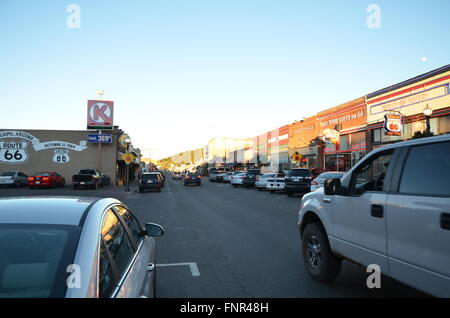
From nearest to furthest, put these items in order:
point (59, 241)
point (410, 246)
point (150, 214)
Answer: point (59, 241) < point (410, 246) < point (150, 214)

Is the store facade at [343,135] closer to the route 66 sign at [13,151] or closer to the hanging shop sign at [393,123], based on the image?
the hanging shop sign at [393,123]

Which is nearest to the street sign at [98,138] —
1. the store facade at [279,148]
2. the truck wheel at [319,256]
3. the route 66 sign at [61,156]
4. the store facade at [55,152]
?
the store facade at [55,152]

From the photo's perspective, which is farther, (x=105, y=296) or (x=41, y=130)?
(x=41, y=130)

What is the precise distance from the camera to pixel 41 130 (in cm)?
3328

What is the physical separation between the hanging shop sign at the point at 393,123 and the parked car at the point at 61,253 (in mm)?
21381

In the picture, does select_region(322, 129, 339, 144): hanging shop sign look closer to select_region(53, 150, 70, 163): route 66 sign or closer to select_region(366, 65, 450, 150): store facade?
select_region(366, 65, 450, 150): store facade

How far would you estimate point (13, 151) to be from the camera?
32969 mm

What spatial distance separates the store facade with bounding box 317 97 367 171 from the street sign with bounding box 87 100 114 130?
70.8 ft

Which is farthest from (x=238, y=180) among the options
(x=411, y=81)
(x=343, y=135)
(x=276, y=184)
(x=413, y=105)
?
(x=411, y=81)

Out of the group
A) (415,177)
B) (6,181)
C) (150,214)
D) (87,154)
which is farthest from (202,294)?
(87,154)

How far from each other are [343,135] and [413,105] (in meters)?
8.24

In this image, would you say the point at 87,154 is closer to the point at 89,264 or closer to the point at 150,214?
the point at 150,214

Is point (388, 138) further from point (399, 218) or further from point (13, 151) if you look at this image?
point (13, 151)
